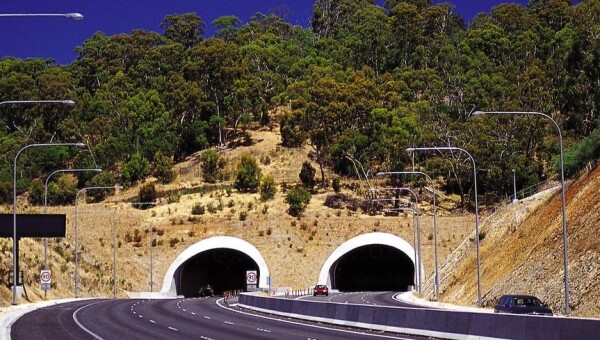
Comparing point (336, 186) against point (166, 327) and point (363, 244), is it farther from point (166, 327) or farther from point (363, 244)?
point (166, 327)

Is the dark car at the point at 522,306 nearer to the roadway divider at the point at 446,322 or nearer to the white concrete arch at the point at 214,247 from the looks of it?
the roadway divider at the point at 446,322

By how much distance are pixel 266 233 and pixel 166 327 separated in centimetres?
6016

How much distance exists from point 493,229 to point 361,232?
2343 centimetres

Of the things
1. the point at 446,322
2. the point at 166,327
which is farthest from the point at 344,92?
the point at 446,322

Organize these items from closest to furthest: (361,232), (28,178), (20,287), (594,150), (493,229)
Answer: (20,287), (594,150), (493,229), (361,232), (28,178)

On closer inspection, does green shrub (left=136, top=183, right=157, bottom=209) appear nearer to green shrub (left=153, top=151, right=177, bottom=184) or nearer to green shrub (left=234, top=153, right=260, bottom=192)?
green shrub (left=153, top=151, right=177, bottom=184)

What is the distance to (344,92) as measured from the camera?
362 feet

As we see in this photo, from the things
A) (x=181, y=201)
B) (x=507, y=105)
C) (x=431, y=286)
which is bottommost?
(x=431, y=286)

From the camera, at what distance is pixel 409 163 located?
111750 mm

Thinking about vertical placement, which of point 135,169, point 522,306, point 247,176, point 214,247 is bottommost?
point 522,306

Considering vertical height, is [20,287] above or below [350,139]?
below

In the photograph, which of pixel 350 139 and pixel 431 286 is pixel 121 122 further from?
pixel 431 286

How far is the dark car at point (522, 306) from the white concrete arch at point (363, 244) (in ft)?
181

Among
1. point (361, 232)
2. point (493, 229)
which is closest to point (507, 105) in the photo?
point (361, 232)
